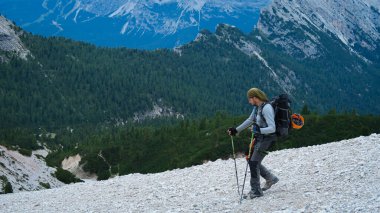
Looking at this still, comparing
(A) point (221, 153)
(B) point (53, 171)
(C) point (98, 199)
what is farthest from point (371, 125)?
(C) point (98, 199)

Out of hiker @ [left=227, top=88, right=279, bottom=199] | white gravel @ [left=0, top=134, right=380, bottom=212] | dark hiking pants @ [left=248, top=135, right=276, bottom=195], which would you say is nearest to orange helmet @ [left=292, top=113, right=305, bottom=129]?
hiker @ [left=227, top=88, right=279, bottom=199]

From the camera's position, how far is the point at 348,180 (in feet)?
57.5

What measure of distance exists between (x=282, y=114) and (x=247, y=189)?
4.68 meters

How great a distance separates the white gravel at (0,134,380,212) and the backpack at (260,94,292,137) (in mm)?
2321

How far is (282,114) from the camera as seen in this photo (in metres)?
16.8

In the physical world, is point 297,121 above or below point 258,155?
above

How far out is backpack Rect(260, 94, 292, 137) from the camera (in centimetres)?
1658

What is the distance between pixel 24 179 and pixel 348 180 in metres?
36.7

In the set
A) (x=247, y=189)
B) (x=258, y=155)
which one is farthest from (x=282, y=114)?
(x=247, y=189)

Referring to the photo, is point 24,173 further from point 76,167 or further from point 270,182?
point 76,167

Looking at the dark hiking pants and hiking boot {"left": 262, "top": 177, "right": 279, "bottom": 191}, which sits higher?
the dark hiking pants

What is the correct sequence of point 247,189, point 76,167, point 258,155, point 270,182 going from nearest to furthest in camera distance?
point 258,155 → point 270,182 → point 247,189 → point 76,167

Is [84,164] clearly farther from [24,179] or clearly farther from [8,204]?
[8,204]

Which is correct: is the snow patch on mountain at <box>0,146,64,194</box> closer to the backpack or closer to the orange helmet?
the backpack
